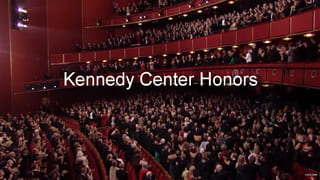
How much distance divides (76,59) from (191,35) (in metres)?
7.02

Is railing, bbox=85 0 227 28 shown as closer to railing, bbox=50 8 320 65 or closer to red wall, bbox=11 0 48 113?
railing, bbox=50 8 320 65

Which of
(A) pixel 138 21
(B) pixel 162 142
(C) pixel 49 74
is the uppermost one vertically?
(A) pixel 138 21

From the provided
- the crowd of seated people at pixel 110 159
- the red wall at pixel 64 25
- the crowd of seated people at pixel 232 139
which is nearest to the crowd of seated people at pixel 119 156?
the crowd of seated people at pixel 110 159

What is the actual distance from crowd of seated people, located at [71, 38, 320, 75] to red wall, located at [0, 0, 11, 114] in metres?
3.40

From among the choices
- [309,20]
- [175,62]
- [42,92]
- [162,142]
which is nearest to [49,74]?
[42,92]

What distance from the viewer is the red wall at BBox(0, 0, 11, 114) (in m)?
15.1

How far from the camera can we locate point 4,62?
50.0 feet

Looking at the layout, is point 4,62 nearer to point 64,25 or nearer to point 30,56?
point 30,56

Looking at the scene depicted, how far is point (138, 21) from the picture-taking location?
1742 centimetres

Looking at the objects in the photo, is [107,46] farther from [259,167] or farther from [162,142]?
[259,167]

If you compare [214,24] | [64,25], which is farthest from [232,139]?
[64,25]

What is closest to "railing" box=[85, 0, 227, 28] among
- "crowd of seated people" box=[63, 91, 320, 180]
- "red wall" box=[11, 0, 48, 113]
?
"red wall" box=[11, 0, 48, 113]

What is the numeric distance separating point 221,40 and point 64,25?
997 centimetres

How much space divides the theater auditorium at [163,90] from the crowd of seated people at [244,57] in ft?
0.15
